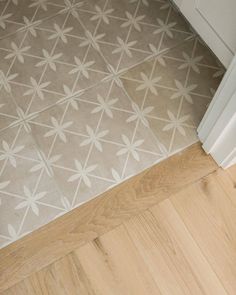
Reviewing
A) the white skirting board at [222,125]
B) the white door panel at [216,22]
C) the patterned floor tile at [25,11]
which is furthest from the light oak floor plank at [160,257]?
the patterned floor tile at [25,11]

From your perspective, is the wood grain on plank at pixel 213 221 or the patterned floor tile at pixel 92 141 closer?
the wood grain on plank at pixel 213 221

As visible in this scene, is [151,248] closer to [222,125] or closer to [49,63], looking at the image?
[222,125]

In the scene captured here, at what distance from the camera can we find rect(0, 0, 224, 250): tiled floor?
109 cm

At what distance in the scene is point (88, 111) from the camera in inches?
47.1

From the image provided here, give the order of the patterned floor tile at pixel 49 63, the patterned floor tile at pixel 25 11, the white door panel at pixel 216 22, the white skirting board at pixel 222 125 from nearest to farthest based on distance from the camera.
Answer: the white skirting board at pixel 222 125, the white door panel at pixel 216 22, the patterned floor tile at pixel 49 63, the patterned floor tile at pixel 25 11

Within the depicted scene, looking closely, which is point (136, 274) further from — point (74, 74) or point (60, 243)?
point (74, 74)

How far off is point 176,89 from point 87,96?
0.30 meters

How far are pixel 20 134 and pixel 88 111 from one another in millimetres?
229

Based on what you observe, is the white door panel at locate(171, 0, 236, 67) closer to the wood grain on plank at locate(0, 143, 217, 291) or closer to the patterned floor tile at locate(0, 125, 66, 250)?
the wood grain on plank at locate(0, 143, 217, 291)

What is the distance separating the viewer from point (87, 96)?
1.22m

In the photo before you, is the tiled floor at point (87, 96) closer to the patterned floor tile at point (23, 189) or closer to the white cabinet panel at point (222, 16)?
the patterned floor tile at point (23, 189)

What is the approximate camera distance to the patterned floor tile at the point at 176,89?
3.83ft

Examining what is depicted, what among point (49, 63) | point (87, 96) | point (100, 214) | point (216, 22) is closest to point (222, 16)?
point (216, 22)

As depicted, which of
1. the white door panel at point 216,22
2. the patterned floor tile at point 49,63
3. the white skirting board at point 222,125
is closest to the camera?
the white skirting board at point 222,125
